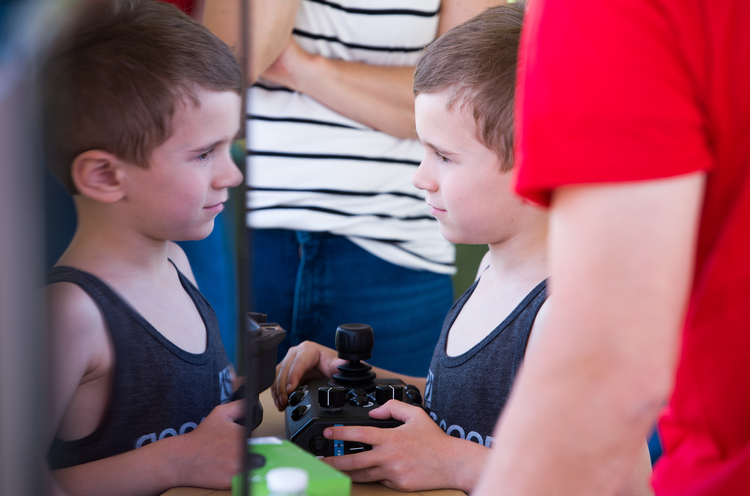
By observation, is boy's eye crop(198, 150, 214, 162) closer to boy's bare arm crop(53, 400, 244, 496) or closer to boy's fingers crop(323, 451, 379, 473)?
boy's bare arm crop(53, 400, 244, 496)

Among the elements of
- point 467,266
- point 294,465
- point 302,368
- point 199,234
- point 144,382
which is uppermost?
point 199,234

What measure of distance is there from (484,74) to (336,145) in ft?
1.07

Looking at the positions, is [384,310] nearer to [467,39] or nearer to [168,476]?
[467,39]

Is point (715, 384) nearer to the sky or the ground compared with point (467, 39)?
nearer to the ground

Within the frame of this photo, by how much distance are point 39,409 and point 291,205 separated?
0.66 metres

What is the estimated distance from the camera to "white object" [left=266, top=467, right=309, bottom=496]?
489mm

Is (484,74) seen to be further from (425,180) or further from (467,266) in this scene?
(467,266)

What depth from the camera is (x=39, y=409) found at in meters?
0.44

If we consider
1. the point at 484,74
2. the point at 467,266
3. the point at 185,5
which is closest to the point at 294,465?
the point at 185,5

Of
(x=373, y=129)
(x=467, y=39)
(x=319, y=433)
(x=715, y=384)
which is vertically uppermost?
(x=467, y=39)

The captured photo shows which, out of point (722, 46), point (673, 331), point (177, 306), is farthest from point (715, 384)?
point (177, 306)

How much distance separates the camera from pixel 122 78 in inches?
16.8

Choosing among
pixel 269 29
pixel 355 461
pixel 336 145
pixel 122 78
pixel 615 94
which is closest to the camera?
pixel 615 94

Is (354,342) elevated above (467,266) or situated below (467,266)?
above
